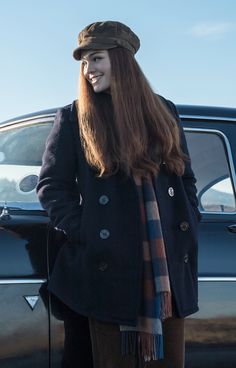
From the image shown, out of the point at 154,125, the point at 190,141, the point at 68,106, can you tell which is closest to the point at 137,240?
the point at 154,125

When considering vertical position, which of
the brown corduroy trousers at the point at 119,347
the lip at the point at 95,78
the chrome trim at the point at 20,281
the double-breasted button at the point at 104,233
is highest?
the lip at the point at 95,78

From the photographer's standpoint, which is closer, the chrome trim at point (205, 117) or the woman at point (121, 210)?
the woman at point (121, 210)

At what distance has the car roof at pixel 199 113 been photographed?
125 inches

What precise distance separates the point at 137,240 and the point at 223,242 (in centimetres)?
85

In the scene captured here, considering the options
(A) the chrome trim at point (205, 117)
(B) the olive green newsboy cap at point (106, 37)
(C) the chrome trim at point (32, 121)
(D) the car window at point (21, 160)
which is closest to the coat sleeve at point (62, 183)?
(B) the olive green newsboy cap at point (106, 37)

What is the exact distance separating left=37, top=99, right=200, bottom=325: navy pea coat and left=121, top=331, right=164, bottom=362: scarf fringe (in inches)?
3.3

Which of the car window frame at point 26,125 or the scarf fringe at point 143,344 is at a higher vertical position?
the car window frame at point 26,125

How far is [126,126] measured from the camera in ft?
7.64

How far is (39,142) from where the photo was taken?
3164mm

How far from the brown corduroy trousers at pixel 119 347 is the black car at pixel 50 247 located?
12.1 inches

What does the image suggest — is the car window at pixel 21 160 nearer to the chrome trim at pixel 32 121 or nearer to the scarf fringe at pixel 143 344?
the chrome trim at pixel 32 121

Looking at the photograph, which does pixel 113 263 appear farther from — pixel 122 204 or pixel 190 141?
pixel 190 141

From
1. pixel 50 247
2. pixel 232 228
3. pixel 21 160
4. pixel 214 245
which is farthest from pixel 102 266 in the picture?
pixel 21 160

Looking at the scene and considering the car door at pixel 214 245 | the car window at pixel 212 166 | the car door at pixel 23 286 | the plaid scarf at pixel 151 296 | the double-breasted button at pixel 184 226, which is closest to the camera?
the plaid scarf at pixel 151 296
